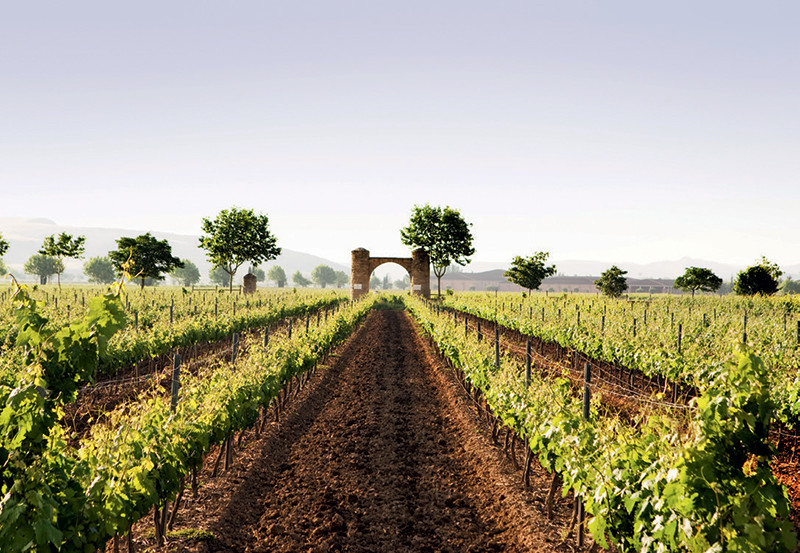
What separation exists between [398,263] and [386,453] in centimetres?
3888

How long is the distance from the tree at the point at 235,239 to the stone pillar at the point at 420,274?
14.4 metres

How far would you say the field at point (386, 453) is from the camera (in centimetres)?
311

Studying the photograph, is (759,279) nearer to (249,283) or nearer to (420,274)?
(420,274)

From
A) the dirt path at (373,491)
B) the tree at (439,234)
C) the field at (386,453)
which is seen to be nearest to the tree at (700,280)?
the tree at (439,234)

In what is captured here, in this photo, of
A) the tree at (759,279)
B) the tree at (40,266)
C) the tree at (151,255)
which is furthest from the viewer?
the tree at (40,266)

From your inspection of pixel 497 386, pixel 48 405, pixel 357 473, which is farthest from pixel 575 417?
pixel 48 405

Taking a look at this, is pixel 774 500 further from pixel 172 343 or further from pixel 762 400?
pixel 172 343

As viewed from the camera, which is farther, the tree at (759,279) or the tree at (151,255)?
the tree at (151,255)

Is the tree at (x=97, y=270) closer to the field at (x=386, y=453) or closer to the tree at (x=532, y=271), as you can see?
the tree at (x=532, y=271)

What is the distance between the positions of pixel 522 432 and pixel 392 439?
2.89 meters

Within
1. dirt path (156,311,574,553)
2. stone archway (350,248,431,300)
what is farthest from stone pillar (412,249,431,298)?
dirt path (156,311,574,553)

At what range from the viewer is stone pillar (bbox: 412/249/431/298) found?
156 feet

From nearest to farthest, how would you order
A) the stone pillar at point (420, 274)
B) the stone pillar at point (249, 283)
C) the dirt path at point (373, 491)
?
the dirt path at point (373, 491) → the stone pillar at point (420, 274) → the stone pillar at point (249, 283)

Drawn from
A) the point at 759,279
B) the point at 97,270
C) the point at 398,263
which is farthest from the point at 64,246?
the point at 97,270
